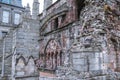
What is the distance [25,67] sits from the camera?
9.51m

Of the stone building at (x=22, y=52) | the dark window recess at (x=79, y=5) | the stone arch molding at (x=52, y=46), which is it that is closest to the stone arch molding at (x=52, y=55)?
the stone arch molding at (x=52, y=46)

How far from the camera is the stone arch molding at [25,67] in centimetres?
938

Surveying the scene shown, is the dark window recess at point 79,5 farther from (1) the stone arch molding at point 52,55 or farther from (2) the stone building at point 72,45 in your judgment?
(1) the stone arch molding at point 52,55

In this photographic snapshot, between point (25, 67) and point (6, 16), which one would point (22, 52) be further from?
point (6, 16)

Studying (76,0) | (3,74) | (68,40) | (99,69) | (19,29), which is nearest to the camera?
(99,69)

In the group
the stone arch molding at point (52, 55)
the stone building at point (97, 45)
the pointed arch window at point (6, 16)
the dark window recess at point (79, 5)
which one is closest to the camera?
the stone building at point (97, 45)

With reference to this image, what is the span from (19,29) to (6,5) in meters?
21.9

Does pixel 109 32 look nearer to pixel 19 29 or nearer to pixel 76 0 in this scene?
pixel 19 29

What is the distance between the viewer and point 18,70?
9.75 metres

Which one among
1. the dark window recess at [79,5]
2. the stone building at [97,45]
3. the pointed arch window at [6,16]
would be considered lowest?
the stone building at [97,45]

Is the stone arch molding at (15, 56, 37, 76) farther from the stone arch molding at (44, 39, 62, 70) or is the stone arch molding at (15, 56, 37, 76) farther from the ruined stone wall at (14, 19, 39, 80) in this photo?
the stone arch molding at (44, 39, 62, 70)

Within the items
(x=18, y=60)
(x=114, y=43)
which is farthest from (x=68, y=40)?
(x=114, y=43)

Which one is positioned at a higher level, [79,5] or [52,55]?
[79,5]

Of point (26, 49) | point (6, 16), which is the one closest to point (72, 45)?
point (26, 49)
